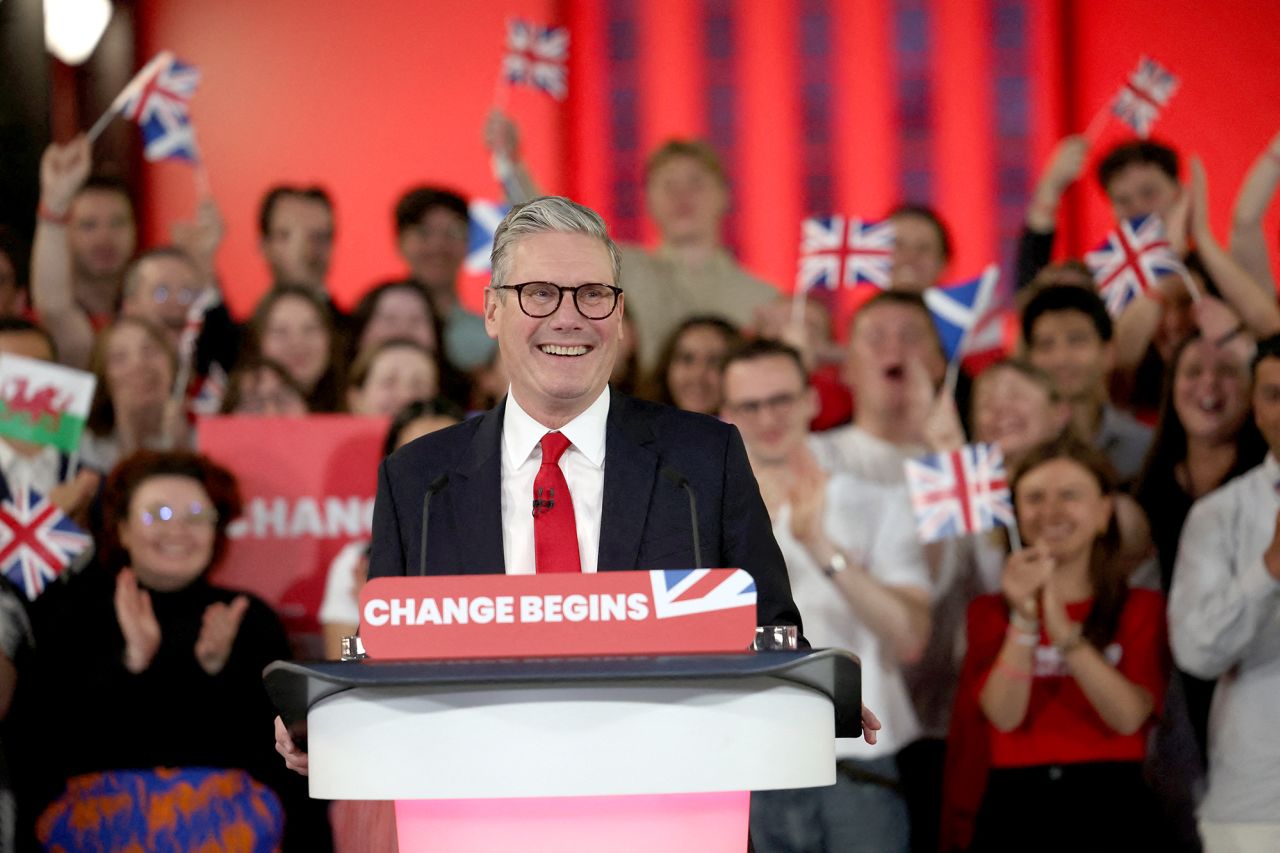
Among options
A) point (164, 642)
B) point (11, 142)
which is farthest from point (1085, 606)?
point (11, 142)

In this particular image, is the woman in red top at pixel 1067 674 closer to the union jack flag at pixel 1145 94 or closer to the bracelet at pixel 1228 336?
the bracelet at pixel 1228 336

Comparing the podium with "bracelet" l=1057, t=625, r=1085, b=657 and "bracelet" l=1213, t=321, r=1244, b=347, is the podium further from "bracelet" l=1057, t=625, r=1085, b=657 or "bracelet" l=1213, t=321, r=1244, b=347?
"bracelet" l=1213, t=321, r=1244, b=347

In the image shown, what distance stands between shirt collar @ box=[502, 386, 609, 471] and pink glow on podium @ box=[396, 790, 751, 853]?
52 cm

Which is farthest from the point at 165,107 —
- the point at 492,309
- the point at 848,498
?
the point at 492,309

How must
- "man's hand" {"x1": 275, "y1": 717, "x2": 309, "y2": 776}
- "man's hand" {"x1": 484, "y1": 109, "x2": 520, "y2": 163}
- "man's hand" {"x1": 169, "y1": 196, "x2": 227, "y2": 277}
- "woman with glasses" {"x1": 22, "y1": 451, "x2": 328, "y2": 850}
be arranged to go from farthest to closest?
"man's hand" {"x1": 169, "y1": 196, "x2": 227, "y2": 277}
"man's hand" {"x1": 484, "y1": 109, "x2": 520, "y2": 163}
"woman with glasses" {"x1": 22, "y1": 451, "x2": 328, "y2": 850}
"man's hand" {"x1": 275, "y1": 717, "x2": 309, "y2": 776}

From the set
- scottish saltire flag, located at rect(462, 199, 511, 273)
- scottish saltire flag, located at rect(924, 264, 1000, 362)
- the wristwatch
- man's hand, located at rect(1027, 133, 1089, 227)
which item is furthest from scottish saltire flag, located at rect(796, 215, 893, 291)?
the wristwatch

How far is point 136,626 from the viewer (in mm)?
3715

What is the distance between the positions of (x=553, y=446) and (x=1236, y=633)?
2442 mm

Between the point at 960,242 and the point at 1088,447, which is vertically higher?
the point at 960,242

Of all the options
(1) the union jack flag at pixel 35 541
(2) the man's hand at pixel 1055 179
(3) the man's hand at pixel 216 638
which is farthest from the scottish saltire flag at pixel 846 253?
(1) the union jack flag at pixel 35 541

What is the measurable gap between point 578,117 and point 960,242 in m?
1.52

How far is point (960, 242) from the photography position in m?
5.71

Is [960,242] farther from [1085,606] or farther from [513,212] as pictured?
[513,212]

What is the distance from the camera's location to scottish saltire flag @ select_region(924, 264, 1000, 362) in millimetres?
4527
